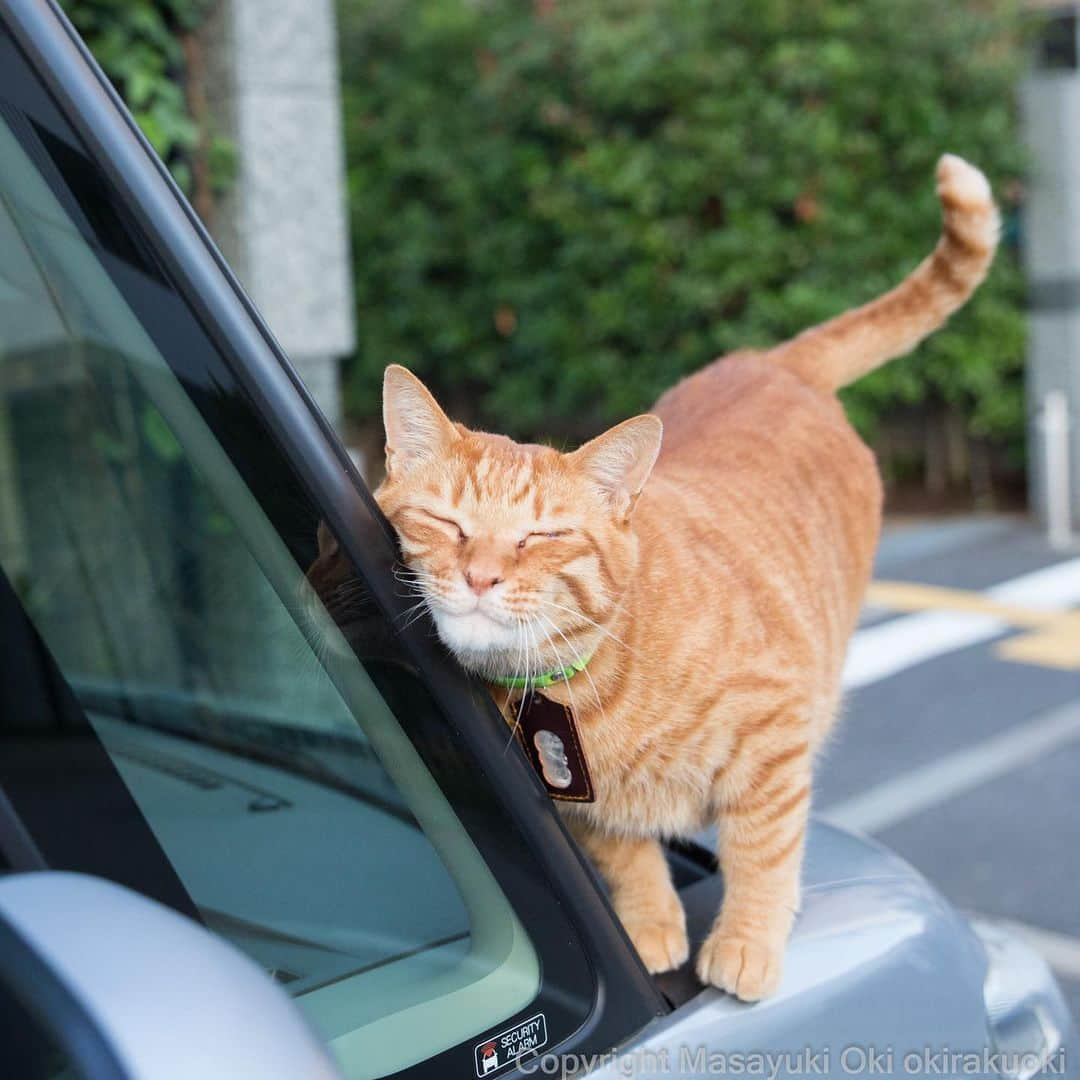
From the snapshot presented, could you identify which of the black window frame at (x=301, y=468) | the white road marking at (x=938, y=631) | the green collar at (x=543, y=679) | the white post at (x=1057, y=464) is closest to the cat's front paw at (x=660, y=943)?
the black window frame at (x=301, y=468)

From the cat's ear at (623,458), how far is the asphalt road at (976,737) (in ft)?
6.69

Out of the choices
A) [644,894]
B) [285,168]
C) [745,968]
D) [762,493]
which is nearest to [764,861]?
[644,894]

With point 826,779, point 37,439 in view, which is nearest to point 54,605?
point 37,439

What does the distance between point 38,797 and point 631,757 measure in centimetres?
65

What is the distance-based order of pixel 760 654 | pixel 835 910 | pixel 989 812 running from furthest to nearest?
1. pixel 989 812
2. pixel 760 654
3. pixel 835 910

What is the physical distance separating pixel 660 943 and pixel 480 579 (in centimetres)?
45

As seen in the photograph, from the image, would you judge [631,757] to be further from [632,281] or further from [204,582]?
[632,281]

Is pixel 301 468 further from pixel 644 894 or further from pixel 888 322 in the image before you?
pixel 888 322

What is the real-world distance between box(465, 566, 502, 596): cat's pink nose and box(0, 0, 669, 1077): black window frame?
9.4 inches

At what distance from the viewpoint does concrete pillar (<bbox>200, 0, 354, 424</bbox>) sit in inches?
146

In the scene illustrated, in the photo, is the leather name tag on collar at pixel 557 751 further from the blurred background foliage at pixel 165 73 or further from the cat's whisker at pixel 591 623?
the blurred background foliage at pixel 165 73

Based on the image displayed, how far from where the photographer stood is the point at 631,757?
1510mm

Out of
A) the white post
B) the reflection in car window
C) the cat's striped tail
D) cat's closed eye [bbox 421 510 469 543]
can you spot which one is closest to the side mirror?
the reflection in car window

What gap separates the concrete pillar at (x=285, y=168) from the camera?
12.2ft
